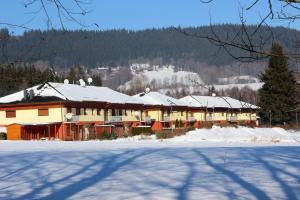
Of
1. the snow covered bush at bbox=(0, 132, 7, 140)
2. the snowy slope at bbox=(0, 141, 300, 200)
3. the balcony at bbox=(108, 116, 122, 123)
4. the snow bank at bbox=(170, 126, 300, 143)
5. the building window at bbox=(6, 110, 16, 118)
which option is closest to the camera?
the snowy slope at bbox=(0, 141, 300, 200)

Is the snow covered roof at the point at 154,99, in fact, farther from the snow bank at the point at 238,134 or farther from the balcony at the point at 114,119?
the snow bank at the point at 238,134

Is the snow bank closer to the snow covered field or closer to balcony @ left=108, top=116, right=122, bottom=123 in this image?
balcony @ left=108, top=116, right=122, bottom=123

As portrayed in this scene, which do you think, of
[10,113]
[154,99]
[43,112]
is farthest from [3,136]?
[154,99]

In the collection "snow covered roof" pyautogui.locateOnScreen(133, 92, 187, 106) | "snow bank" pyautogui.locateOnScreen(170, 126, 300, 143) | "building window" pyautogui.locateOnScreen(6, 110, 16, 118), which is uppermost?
"snow covered roof" pyautogui.locateOnScreen(133, 92, 187, 106)

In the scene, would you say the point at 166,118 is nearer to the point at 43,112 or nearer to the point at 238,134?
the point at 43,112

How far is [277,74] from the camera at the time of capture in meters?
8.08

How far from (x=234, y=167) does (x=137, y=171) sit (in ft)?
7.80

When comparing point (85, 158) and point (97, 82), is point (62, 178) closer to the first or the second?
point (85, 158)

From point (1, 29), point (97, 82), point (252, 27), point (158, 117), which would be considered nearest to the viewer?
point (252, 27)

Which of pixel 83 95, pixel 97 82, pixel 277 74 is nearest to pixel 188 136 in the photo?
pixel 83 95

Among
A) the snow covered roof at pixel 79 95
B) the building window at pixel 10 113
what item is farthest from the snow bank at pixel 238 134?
the building window at pixel 10 113

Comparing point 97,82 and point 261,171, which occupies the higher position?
point 97,82

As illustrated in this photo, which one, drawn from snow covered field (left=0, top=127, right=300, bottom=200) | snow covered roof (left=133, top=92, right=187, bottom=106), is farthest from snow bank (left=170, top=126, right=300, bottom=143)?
snow covered field (left=0, top=127, right=300, bottom=200)

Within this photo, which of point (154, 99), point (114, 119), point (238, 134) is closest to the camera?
point (238, 134)
